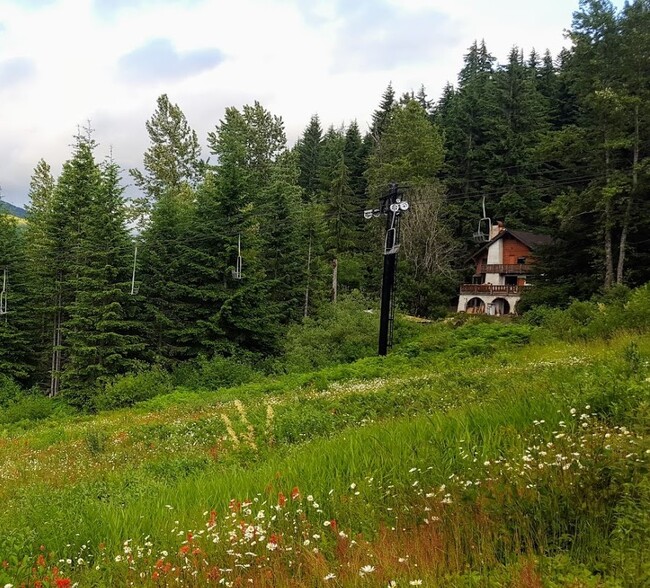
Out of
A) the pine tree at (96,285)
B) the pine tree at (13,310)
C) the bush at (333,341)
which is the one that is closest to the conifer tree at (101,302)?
the pine tree at (96,285)

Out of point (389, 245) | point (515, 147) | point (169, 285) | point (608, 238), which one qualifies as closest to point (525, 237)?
point (515, 147)

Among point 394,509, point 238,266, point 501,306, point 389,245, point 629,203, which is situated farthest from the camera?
point 501,306

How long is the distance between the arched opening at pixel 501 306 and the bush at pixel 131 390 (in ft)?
106

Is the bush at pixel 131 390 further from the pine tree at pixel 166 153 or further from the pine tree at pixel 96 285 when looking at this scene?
the pine tree at pixel 166 153

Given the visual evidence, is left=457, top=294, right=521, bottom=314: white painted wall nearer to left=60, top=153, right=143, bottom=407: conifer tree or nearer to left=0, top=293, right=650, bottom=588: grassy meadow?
left=60, top=153, right=143, bottom=407: conifer tree

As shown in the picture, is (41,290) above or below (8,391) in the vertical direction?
above

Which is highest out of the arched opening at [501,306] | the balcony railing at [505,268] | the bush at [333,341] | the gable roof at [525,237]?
the gable roof at [525,237]

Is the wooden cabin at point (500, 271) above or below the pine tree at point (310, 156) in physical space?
below

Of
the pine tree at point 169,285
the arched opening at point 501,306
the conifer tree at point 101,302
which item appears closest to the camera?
the conifer tree at point 101,302

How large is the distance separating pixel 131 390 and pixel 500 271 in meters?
38.3

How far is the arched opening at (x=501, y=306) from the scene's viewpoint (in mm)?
45528

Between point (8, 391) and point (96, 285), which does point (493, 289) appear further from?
point (8, 391)

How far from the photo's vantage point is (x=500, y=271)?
4881 cm

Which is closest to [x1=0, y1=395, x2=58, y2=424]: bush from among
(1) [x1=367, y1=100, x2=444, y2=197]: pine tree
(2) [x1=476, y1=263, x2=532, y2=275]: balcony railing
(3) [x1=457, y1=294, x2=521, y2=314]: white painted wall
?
(1) [x1=367, y1=100, x2=444, y2=197]: pine tree
